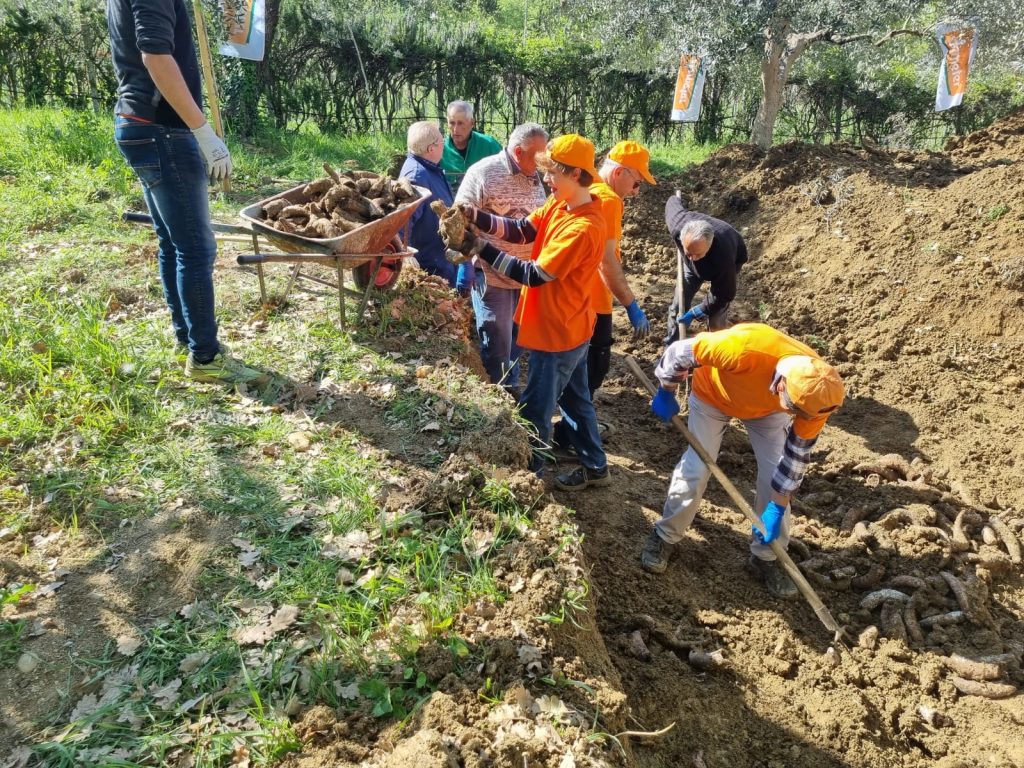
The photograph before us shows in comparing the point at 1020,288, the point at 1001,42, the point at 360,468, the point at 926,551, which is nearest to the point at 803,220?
the point at 1020,288

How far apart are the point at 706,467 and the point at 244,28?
8.69 meters

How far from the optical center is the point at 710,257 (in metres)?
4.85

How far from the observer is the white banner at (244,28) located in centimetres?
880

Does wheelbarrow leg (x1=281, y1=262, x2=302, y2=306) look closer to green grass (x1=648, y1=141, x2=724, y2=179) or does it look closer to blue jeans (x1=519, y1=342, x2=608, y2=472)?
blue jeans (x1=519, y1=342, x2=608, y2=472)

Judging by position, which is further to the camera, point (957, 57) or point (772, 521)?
point (957, 57)

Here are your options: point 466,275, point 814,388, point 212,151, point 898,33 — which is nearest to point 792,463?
point 814,388

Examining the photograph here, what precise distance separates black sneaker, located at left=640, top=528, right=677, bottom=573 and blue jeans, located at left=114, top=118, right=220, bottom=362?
2.81 m

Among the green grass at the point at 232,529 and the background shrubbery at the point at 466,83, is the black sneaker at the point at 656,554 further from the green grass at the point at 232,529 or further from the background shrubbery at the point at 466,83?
the background shrubbery at the point at 466,83

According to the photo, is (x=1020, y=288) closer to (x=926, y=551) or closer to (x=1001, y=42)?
(x=926, y=551)

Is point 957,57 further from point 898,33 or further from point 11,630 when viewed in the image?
point 11,630

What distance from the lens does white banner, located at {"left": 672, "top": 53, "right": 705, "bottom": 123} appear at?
963 cm

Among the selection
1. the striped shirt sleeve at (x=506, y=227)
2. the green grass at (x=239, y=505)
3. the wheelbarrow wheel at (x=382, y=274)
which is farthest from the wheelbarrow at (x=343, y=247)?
the striped shirt sleeve at (x=506, y=227)

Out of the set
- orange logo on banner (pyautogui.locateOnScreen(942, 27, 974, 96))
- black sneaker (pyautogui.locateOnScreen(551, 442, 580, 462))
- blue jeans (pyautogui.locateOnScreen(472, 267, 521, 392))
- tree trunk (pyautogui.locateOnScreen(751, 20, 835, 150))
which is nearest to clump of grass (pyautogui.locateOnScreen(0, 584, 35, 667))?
blue jeans (pyautogui.locateOnScreen(472, 267, 521, 392))

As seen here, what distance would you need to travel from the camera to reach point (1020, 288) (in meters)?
5.88
